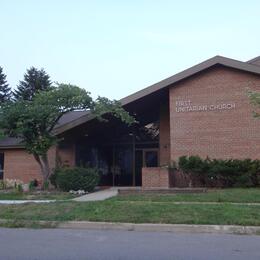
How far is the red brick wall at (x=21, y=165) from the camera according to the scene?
27531 millimetres

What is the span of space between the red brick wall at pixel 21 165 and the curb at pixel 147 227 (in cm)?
1482

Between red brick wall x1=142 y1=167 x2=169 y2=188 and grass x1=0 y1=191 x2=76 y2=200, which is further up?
red brick wall x1=142 y1=167 x2=169 y2=188

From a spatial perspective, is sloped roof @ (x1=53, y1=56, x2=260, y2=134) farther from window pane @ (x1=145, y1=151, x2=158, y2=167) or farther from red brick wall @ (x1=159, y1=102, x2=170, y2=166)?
window pane @ (x1=145, y1=151, x2=158, y2=167)

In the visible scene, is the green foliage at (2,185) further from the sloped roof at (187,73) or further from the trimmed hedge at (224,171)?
the trimmed hedge at (224,171)

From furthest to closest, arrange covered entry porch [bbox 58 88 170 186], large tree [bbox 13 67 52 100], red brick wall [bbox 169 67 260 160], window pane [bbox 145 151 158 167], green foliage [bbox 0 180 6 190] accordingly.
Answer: large tree [bbox 13 67 52 100], window pane [bbox 145 151 158 167], covered entry porch [bbox 58 88 170 186], green foliage [bbox 0 180 6 190], red brick wall [bbox 169 67 260 160]

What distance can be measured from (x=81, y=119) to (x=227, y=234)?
14.0 metres

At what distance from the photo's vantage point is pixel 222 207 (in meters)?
13.7

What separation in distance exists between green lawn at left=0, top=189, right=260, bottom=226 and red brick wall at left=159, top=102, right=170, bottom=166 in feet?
39.8

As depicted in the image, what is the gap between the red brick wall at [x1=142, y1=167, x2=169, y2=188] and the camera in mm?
22047

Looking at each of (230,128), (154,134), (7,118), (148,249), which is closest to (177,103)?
(230,128)

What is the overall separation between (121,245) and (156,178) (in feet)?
42.6

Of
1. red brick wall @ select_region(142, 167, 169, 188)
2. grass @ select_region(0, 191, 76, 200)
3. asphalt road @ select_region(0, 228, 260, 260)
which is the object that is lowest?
asphalt road @ select_region(0, 228, 260, 260)

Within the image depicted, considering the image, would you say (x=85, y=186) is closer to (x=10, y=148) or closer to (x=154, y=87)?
(x=154, y=87)

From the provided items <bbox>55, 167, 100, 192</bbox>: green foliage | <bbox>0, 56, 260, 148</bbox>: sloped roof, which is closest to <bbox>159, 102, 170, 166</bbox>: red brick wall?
<bbox>0, 56, 260, 148</bbox>: sloped roof
